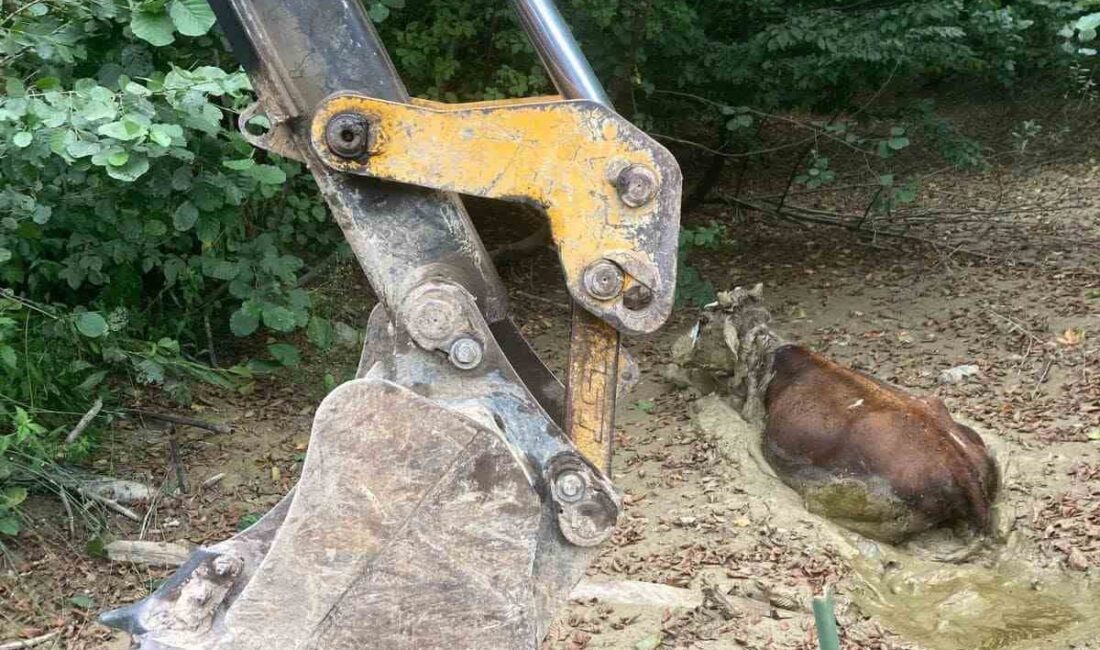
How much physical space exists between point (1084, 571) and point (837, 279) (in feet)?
15.9

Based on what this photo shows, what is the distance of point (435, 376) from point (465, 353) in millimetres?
92

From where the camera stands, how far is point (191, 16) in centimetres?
426

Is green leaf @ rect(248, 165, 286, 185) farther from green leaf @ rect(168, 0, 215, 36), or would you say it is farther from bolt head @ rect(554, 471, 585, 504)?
bolt head @ rect(554, 471, 585, 504)

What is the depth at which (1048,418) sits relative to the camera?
6.41 metres

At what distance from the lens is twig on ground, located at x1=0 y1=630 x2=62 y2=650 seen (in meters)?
4.55

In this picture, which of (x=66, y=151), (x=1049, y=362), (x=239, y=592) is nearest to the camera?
(x=239, y=592)

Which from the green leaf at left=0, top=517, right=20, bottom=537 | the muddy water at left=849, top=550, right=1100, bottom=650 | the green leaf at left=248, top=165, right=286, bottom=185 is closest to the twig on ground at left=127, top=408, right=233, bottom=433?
the green leaf at left=0, top=517, right=20, bottom=537

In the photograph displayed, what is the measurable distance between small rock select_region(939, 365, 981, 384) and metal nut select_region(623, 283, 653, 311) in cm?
521

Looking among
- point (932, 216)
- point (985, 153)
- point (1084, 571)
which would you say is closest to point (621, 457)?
point (1084, 571)

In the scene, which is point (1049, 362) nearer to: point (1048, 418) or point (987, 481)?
point (1048, 418)

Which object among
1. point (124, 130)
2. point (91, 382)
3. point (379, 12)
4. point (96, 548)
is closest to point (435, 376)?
point (124, 130)

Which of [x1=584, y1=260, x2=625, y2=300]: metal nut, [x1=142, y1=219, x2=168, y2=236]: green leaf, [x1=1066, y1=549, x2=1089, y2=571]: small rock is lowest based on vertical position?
[x1=1066, y1=549, x2=1089, y2=571]: small rock

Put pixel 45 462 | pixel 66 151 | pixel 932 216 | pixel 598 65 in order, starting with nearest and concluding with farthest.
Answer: pixel 66 151
pixel 45 462
pixel 598 65
pixel 932 216

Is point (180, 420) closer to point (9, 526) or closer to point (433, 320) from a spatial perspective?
point (9, 526)
